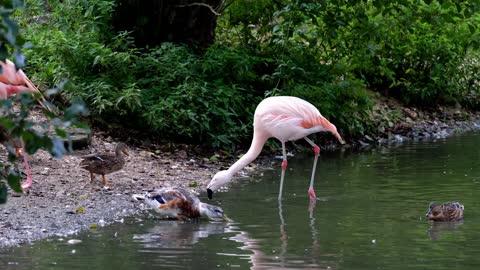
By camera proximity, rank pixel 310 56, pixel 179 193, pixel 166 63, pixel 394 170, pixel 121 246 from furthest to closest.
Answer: pixel 310 56 < pixel 166 63 < pixel 394 170 < pixel 179 193 < pixel 121 246

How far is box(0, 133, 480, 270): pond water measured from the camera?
21.9 feet

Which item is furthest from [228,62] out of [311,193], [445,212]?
[445,212]

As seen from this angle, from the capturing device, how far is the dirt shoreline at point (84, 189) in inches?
309

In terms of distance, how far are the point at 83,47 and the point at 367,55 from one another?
439cm

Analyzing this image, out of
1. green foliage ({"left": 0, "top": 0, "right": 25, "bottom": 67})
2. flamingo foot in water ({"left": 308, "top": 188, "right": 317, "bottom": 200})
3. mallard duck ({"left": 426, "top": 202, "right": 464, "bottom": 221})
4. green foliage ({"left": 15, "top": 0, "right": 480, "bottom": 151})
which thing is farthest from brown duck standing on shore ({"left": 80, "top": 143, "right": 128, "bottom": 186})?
green foliage ({"left": 0, "top": 0, "right": 25, "bottom": 67})

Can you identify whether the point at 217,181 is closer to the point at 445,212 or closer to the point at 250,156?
the point at 250,156

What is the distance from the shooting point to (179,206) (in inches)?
331

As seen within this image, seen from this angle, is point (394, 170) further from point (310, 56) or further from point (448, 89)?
point (448, 89)

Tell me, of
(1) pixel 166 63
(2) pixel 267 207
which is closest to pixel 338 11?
(1) pixel 166 63

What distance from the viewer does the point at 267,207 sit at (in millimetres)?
9125

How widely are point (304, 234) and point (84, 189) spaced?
2765 mm

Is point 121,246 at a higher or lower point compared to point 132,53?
lower

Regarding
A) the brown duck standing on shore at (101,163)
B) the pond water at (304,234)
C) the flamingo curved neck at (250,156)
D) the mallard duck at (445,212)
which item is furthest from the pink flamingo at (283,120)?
the mallard duck at (445,212)

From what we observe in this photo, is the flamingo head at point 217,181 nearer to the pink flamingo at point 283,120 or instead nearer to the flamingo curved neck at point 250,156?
the flamingo curved neck at point 250,156
